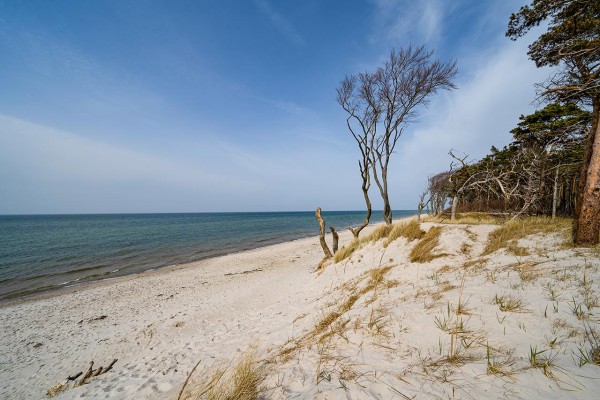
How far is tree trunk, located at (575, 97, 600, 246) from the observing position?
177 inches

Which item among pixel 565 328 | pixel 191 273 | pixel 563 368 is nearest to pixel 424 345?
pixel 563 368

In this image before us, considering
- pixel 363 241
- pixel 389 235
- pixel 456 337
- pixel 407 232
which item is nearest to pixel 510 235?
pixel 407 232

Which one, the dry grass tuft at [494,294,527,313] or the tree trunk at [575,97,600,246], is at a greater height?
the tree trunk at [575,97,600,246]

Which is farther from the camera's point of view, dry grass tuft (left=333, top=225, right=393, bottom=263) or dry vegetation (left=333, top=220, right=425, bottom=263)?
dry grass tuft (left=333, top=225, right=393, bottom=263)

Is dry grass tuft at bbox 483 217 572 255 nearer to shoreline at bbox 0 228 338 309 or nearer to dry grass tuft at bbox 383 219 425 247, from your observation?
dry grass tuft at bbox 383 219 425 247

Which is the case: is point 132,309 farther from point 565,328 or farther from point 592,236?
point 592,236

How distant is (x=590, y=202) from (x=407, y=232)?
4597 millimetres

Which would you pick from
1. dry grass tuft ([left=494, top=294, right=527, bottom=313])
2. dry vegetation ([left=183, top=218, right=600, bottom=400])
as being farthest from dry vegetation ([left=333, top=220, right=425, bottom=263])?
dry grass tuft ([left=494, top=294, right=527, bottom=313])

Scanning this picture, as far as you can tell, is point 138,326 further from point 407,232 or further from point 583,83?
point 583,83

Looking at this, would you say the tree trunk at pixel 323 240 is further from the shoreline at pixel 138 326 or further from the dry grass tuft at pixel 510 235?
the dry grass tuft at pixel 510 235

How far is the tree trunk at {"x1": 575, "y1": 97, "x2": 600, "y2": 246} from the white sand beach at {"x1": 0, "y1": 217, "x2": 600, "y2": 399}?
0.46 metres

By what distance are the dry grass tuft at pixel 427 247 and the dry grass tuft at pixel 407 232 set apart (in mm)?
358

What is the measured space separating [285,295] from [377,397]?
273 inches

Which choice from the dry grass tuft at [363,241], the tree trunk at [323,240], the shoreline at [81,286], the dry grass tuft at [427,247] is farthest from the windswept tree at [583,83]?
the shoreline at [81,286]
